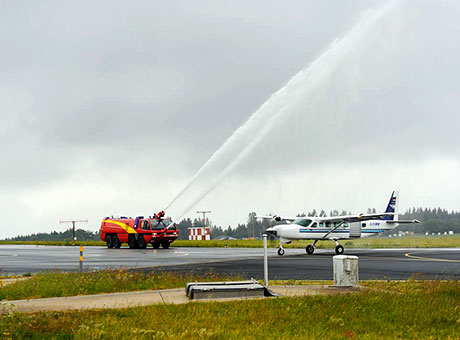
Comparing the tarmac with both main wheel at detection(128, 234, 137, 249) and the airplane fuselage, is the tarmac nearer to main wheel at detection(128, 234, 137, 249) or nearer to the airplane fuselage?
the airplane fuselage

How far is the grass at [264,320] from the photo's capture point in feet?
28.4

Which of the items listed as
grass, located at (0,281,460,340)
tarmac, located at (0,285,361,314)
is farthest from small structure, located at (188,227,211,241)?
grass, located at (0,281,460,340)

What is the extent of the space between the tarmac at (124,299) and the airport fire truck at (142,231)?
29844mm

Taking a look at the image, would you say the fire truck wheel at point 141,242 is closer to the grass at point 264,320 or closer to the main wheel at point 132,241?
the main wheel at point 132,241

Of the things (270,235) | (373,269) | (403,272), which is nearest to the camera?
(403,272)

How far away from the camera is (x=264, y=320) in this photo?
9625mm

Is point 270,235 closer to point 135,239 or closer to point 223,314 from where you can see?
point 135,239

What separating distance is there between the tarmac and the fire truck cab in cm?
2986

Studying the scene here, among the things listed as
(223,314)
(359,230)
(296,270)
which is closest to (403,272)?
(296,270)

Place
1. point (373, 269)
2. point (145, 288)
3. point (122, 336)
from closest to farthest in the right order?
point (122, 336)
point (145, 288)
point (373, 269)

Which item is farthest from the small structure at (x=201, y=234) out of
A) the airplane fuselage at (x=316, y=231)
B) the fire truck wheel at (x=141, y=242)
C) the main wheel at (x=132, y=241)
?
the airplane fuselage at (x=316, y=231)

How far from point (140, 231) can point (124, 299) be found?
32.2 metres

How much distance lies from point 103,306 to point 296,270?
11.6 meters

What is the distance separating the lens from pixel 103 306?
11281 mm
